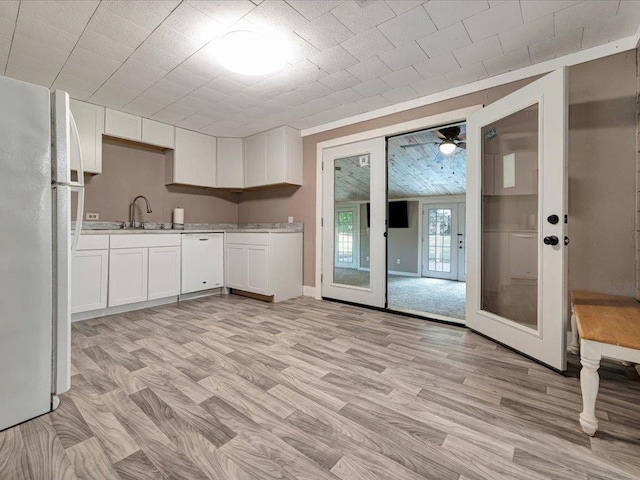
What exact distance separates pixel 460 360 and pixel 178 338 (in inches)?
89.8

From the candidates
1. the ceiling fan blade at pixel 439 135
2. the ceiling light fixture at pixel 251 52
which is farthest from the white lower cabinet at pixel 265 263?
the ceiling fan blade at pixel 439 135

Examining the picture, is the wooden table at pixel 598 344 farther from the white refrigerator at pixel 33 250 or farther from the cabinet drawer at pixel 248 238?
the cabinet drawer at pixel 248 238

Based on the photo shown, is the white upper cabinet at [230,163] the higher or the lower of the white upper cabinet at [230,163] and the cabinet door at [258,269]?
the higher

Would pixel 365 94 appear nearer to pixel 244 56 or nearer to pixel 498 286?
pixel 244 56

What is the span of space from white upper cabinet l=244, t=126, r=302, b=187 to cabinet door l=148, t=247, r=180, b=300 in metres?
1.57

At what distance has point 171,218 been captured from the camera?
4.29 metres

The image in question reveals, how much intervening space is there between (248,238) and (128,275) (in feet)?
→ 4.67

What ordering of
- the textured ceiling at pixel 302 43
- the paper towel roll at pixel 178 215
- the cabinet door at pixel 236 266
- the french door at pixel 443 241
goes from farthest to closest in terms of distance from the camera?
the french door at pixel 443 241 → the paper towel roll at pixel 178 215 → the cabinet door at pixel 236 266 → the textured ceiling at pixel 302 43

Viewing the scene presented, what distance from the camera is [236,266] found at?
411 cm

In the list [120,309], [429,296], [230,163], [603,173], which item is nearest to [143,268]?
[120,309]

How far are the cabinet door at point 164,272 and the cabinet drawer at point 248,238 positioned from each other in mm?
720

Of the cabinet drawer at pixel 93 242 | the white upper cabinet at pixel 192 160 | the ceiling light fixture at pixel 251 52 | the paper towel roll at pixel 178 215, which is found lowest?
the cabinet drawer at pixel 93 242

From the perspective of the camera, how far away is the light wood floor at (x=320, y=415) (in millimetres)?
1166

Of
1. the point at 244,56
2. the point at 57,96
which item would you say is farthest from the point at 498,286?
the point at 57,96
